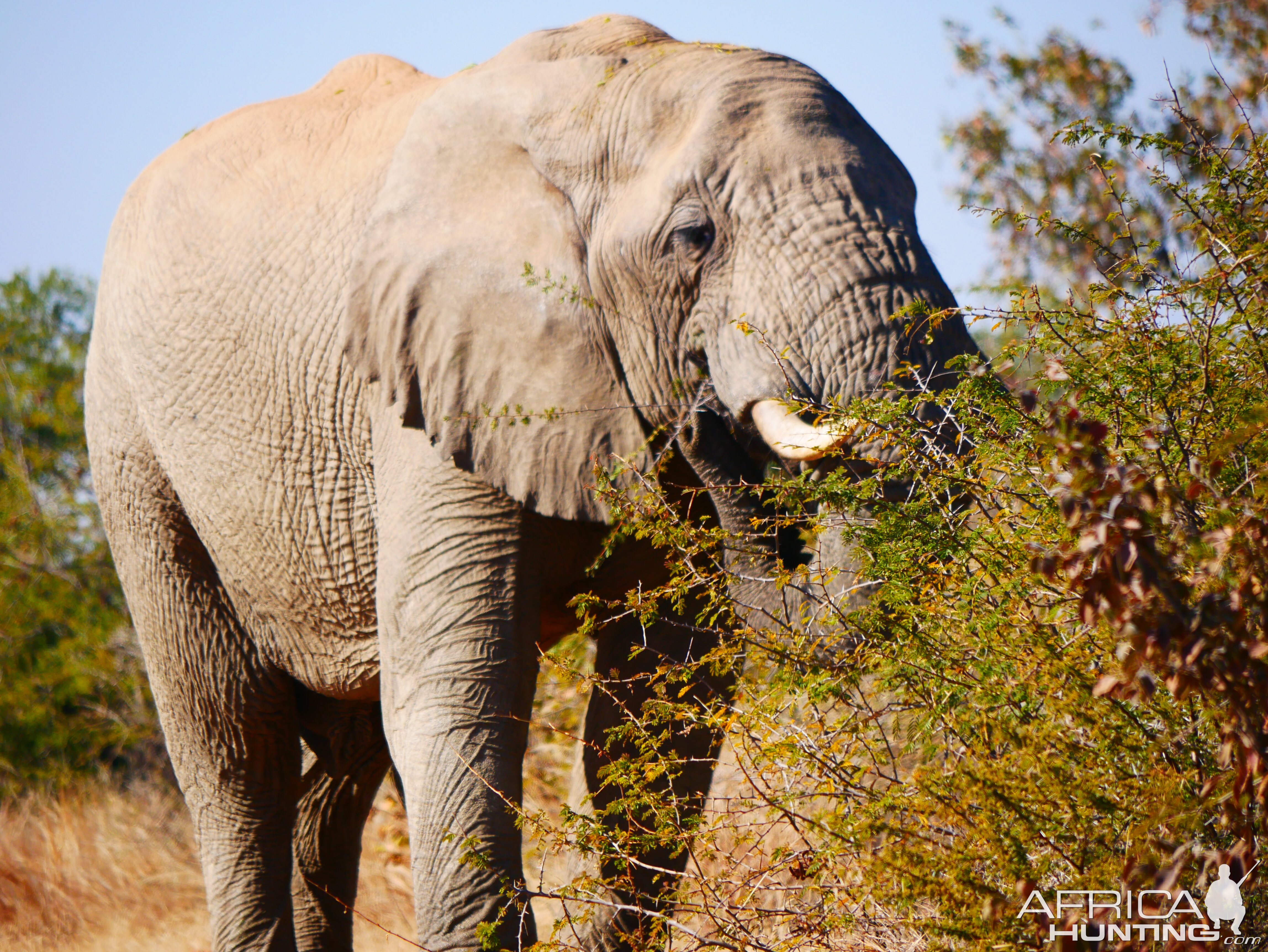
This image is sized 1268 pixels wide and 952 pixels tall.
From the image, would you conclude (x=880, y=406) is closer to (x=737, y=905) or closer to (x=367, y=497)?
(x=737, y=905)

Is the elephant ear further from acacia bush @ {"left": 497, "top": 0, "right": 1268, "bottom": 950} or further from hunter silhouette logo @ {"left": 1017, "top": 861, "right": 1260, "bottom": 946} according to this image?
hunter silhouette logo @ {"left": 1017, "top": 861, "right": 1260, "bottom": 946}

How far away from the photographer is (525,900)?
2.82 meters

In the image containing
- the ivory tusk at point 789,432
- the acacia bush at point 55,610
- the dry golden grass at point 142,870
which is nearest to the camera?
the ivory tusk at point 789,432

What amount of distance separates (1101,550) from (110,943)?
5965 millimetres

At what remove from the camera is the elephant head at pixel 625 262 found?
3.12m

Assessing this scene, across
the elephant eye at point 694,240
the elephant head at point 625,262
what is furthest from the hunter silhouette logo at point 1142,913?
the elephant eye at point 694,240

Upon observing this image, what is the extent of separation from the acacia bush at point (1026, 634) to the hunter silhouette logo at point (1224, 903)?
0.06 metres

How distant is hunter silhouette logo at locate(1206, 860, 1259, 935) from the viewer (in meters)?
1.94

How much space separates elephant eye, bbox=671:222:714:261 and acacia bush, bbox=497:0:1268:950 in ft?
1.96

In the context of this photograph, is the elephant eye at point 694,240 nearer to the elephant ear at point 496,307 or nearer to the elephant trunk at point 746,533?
the elephant ear at point 496,307

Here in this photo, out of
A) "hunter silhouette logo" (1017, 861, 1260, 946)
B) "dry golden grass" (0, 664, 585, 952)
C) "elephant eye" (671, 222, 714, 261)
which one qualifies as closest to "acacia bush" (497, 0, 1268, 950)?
"hunter silhouette logo" (1017, 861, 1260, 946)

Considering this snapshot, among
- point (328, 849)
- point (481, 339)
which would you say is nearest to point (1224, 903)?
point (481, 339)

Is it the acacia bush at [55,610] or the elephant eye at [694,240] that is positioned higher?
the elephant eye at [694,240]

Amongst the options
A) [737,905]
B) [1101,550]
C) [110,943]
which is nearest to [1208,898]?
[1101,550]
